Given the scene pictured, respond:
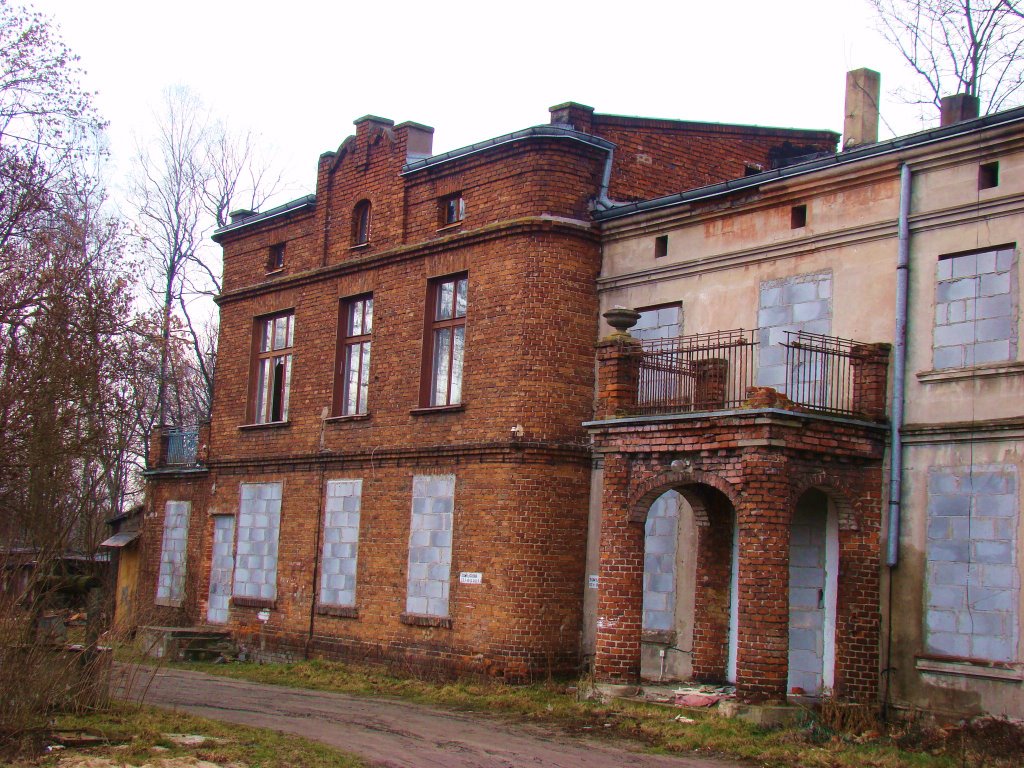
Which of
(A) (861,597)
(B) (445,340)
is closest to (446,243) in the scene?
(B) (445,340)

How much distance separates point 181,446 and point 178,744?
1532cm

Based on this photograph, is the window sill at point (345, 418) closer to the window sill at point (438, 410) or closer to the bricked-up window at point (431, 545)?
the window sill at point (438, 410)

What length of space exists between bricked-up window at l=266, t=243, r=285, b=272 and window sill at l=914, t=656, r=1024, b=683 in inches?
578

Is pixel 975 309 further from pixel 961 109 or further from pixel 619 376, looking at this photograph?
pixel 619 376

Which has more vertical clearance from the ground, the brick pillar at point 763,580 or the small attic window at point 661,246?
the small attic window at point 661,246

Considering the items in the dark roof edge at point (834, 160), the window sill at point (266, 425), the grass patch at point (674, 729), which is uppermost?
the dark roof edge at point (834, 160)

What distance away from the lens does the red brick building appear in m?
18.0

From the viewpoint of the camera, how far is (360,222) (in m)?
22.0

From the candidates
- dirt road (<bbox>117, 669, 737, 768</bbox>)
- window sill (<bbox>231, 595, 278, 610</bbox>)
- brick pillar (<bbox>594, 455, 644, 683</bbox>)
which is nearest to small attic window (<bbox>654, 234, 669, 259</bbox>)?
brick pillar (<bbox>594, 455, 644, 683</bbox>)

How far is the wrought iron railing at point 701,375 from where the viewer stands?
52.2 feet

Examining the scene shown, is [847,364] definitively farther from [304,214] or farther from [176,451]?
[176,451]

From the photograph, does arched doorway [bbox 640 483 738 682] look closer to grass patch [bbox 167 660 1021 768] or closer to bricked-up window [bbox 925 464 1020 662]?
grass patch [bbox 167 660 1021 768]

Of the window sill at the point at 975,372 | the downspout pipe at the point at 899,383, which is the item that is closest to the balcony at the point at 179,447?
the downspout pipe at the point at 899,383

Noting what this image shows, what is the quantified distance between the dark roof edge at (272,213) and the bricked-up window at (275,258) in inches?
23.5
